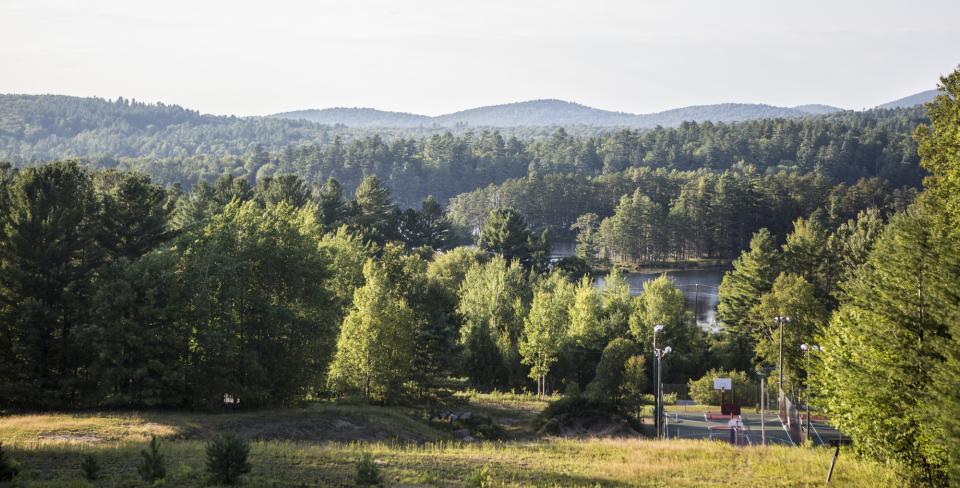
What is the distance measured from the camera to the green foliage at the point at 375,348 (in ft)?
143

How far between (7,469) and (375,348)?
81.6 ft

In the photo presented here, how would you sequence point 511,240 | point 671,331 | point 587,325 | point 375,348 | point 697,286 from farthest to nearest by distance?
1. point 697,286
2. point 511,240
3. point 671,331
4. point 587,325
5. point 375,348

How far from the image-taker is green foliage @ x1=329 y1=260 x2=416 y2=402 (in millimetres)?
43562

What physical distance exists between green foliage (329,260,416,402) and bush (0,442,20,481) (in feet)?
79.4

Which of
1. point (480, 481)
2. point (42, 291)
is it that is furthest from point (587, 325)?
point (480, 481)

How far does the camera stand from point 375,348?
43.6 meters

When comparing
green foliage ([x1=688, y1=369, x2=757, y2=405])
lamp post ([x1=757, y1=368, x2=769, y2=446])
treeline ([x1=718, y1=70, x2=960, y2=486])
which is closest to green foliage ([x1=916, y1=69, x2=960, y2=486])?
treeline ([x1=718, y1=70, x2=960, y2=486])

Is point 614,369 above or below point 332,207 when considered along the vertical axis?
below

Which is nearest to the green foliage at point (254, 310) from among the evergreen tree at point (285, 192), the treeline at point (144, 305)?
the treeline at point (144, 305)

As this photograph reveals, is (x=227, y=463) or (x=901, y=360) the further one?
(x=901, y=360)

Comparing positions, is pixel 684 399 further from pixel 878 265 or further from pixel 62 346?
pixel 62 346

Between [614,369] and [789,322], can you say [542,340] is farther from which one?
[789,322]

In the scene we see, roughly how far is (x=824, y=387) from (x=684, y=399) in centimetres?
3228

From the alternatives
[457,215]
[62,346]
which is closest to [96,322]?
[62,346]
